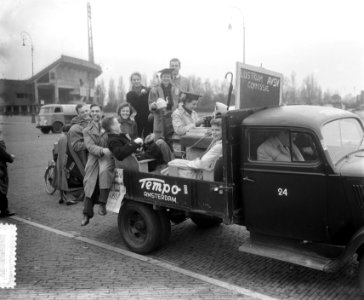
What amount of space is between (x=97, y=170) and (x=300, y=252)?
2.88 m

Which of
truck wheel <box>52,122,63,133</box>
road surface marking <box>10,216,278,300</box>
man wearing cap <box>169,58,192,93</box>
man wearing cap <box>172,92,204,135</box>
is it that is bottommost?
road surface marking <box>10,216,278,300</box>

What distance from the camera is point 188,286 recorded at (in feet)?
14.3

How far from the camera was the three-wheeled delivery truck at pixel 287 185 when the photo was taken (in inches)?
158

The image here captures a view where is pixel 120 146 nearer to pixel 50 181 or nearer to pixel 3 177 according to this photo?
pixel 3 177

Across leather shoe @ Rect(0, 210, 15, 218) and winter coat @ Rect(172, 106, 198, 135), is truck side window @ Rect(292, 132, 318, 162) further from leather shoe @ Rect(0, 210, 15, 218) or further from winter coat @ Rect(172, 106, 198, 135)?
leather shoe @ Rect(0, 210, 15, 218)

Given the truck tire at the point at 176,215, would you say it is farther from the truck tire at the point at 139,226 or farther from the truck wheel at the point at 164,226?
the truck tire at the point at 139,226

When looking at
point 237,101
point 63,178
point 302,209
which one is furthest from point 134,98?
point 302,209

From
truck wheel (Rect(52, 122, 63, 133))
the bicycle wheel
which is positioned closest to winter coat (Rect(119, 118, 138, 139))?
the bicycle wheel

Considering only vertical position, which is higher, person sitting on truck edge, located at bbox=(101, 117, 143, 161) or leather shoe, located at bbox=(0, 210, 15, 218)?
person sitting on truck edge, located at bbox=(101, 117, 143, 161)

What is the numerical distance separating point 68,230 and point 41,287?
2.06 meters

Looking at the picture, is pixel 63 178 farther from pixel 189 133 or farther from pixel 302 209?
pixel 302 209

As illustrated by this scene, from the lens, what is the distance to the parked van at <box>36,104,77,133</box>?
27.8 meters

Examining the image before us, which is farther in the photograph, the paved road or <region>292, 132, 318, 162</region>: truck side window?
the paved road

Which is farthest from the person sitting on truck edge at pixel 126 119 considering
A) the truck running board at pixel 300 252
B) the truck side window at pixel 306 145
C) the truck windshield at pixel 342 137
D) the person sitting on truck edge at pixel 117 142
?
the truck windshield at pixel 342 137
